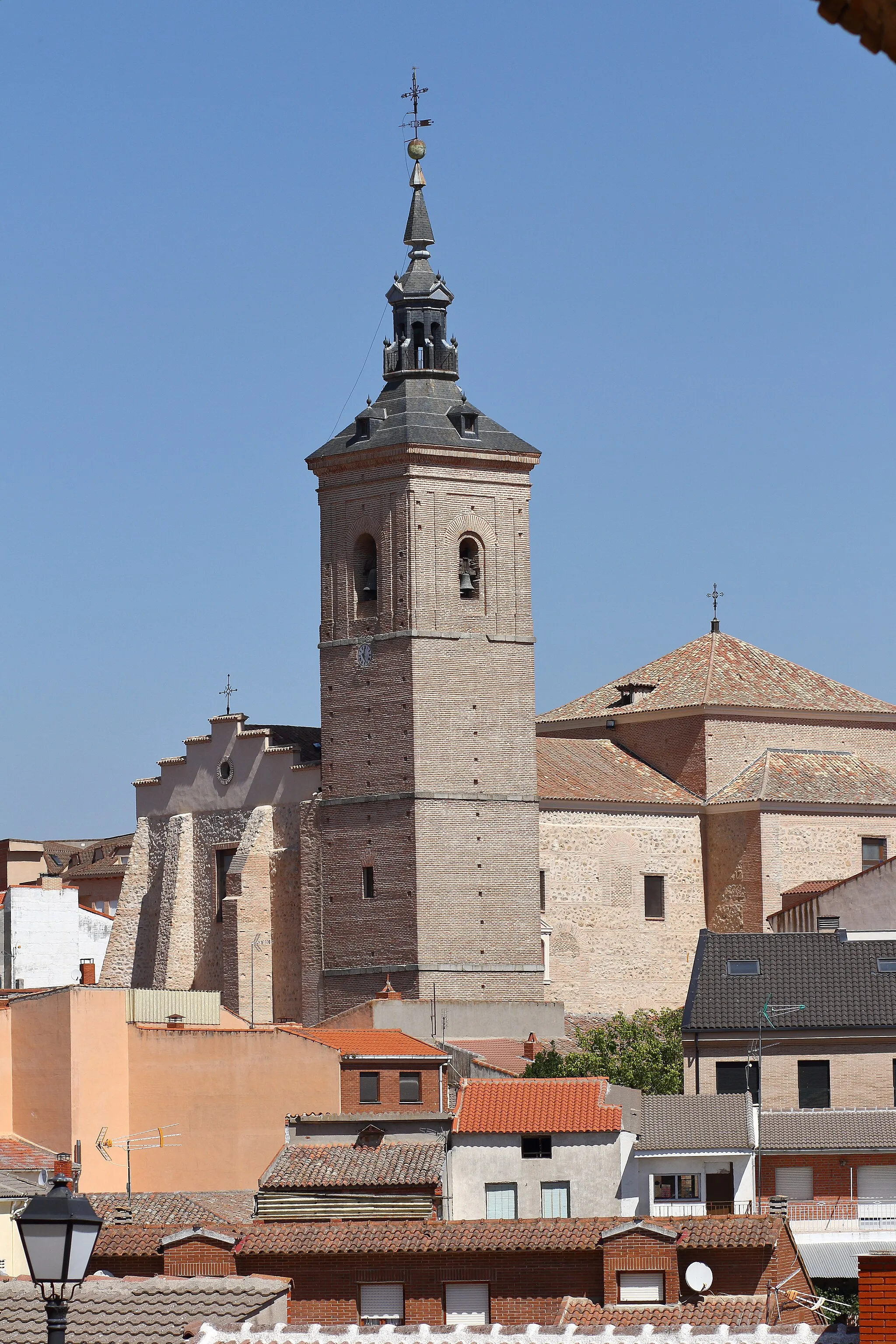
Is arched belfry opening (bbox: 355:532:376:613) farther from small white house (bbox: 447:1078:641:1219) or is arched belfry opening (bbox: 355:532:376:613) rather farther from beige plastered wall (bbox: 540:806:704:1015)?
small white house (bbox: 447:1078:641:1219)

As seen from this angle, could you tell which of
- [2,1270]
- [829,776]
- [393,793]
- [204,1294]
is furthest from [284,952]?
[204,1294]

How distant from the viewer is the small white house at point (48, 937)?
63.0 meters

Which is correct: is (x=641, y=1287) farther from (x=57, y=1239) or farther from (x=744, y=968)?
(x=744, y=968)

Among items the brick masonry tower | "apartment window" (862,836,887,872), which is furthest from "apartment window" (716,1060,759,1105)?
"apartment window" (862,836,887,872)

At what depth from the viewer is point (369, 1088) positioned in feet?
141

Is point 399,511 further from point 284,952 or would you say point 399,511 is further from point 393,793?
point 284,952

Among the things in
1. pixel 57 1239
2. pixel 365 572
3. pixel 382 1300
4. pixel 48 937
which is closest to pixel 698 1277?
pixel 382 1300

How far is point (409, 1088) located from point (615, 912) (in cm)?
1685

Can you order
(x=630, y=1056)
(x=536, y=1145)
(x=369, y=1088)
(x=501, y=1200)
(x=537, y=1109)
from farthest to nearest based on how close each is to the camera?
(x=630, y=1056), (x=369, y=1088), (x=537, y=1109), (x=536, y=1145), (x=501, y=1200)

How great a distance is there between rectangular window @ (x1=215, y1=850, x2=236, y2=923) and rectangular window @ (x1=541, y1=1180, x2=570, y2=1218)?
23.2m

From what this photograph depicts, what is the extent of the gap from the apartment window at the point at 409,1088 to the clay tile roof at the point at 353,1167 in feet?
19.1

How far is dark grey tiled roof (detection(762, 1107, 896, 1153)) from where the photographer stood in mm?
37312

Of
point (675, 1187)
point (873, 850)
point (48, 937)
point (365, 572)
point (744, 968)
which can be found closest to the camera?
point (675, 1187)

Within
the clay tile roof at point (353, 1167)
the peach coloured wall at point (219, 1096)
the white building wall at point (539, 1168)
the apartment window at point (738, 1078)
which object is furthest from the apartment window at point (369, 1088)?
the clay tile roof at point (353, 1167)
